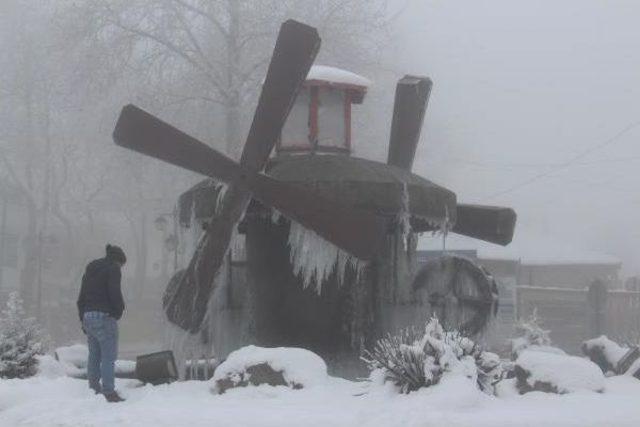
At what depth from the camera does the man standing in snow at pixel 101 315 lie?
7.93 m

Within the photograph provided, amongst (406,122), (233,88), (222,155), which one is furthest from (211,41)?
(222,155)

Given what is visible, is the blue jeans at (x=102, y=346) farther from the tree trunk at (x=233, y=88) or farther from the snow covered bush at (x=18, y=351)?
the tree trunk at (x=233, y=88)

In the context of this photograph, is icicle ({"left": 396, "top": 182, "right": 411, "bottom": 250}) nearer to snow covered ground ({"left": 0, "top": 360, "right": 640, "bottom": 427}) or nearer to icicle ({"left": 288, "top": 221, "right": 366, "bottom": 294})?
icicle ({"left": 288, "top": 221, "right": 366, "bottom": 294})

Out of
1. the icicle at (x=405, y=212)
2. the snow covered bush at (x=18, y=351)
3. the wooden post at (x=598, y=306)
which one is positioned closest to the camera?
the snow covered bush at (x=18, y=351)

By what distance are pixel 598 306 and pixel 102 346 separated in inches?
631

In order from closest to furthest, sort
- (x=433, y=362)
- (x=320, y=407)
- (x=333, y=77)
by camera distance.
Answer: (x=320, y=407)
(x=433, y=362)
(x=333, y=77)

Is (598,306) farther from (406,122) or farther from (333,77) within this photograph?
(333,77)

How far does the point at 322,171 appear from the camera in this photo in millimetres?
9750

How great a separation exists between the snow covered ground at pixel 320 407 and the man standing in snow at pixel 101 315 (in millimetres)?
248

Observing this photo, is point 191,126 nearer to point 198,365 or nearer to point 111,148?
point 111,148

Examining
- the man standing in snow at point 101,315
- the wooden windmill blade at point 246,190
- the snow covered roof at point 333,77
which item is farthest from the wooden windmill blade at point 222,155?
the man standing in snow at point 101,315

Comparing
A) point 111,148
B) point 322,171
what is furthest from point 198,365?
point 111,148

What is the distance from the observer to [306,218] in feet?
30.3

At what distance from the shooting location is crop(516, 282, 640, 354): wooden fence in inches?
838
